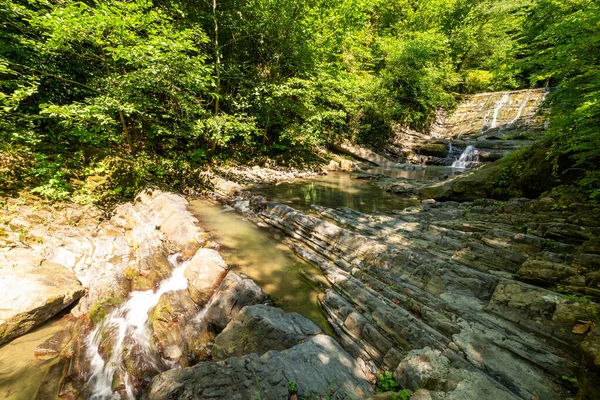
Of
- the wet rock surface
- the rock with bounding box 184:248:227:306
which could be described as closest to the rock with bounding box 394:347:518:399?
the wet rock surface

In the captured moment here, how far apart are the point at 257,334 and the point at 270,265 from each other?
Answer: 94.0 inches

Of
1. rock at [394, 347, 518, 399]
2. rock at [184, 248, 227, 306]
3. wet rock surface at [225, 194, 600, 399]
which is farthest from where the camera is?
rock at [184, 248, 227, 306]

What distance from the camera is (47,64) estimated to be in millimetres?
7504

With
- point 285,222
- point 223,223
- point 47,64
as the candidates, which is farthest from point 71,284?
point 47,64

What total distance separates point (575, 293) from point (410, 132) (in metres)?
24.4

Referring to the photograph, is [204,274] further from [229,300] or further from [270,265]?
[270,265]

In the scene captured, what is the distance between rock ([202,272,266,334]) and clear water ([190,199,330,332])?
20.0 inches

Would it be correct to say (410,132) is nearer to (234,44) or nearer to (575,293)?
(234,44)

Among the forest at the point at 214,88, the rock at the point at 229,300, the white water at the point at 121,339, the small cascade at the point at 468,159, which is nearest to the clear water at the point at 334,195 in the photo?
the forest at the point at 214,88

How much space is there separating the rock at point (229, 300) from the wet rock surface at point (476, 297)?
1.45 m

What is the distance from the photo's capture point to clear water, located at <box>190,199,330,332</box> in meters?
4.61

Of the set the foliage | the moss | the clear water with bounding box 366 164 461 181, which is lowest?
the moss

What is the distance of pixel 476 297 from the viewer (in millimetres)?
3926

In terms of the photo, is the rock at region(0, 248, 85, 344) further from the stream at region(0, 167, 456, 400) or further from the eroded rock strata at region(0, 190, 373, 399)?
the stream at region(0, 167, 456, 400)
